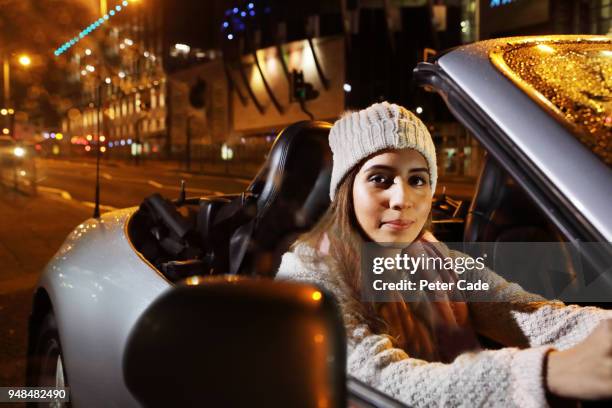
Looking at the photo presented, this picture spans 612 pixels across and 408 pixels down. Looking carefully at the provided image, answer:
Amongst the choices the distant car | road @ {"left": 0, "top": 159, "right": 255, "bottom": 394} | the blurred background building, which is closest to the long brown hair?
road @ {"left": 0, "top": 159, "right": 255, "bottom": 394}

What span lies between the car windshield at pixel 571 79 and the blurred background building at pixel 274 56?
961 inches

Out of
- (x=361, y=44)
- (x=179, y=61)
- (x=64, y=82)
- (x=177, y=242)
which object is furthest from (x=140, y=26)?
(x=177, y=242)

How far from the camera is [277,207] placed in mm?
2502

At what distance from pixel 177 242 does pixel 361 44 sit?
3687 centimetres

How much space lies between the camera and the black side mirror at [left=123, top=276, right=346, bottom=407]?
0.74m

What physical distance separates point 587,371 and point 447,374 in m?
0.26

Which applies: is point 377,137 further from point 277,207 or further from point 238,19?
point 238,19

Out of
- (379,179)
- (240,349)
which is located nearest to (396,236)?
(379,179)

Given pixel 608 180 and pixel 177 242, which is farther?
pixel 177 242

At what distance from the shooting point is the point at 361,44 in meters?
38.1

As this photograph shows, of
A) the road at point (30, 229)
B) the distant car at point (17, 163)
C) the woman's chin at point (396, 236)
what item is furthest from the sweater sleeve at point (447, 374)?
the distant car at point (17, 163)

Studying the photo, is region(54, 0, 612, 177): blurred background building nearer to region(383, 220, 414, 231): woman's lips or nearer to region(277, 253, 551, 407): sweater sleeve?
region(383, 220, 414, 231): woman's lips

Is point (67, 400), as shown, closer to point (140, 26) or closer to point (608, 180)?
point (608, 180)

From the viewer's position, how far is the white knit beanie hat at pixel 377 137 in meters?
1.48
